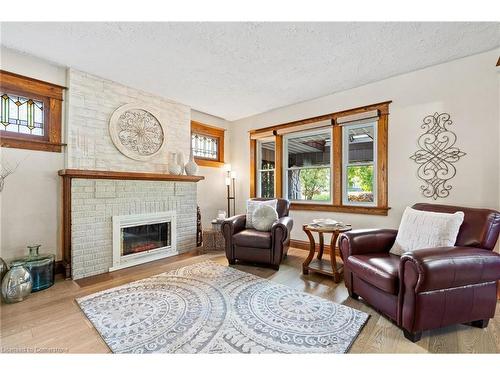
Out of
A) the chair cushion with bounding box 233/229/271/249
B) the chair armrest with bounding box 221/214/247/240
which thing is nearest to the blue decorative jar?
the chair armrest with bounding box 221/214/247/240

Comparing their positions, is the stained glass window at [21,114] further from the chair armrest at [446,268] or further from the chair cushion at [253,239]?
the chair armrest at [446,268]

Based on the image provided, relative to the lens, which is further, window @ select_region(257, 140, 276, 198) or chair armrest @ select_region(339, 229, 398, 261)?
window @ select_region(257, 140, 276, 198)

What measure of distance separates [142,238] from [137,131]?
62.7 inches

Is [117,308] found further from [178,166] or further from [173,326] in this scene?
[178,166]

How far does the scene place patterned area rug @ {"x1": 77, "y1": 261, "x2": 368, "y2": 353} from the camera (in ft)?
4.86

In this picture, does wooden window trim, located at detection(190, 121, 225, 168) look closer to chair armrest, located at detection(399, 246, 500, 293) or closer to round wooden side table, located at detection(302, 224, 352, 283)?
round wooden side table, located at detection(302, 224, 352, 283)

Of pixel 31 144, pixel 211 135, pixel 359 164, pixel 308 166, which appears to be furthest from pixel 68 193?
pixel 359 164

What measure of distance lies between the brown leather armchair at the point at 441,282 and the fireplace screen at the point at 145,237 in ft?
9.25

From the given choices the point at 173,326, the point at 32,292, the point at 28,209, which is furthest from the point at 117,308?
the point at 28,209

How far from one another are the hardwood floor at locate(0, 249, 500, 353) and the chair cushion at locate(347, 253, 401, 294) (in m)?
0.31

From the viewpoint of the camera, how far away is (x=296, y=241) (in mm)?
3930

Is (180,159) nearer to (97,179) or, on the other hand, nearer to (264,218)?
(97,179)

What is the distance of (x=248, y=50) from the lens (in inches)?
91.4

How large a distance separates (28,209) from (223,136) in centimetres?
332
